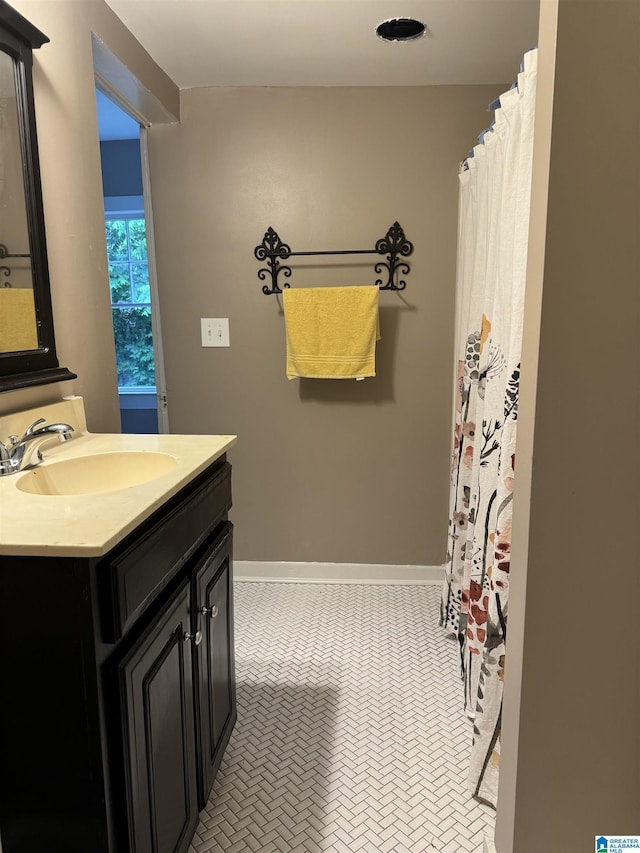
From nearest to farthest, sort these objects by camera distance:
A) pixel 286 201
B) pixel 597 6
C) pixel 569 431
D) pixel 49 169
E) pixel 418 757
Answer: pixel 597 6 → pixel 569 431 → pixel 49 169 → pixel 418 757 → pixel 286 201

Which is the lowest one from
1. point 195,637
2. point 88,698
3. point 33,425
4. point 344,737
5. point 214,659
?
point 344,737

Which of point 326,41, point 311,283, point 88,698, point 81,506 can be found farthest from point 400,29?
point 88,698

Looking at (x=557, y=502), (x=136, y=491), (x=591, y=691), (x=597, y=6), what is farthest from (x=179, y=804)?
(x=597, y=6)

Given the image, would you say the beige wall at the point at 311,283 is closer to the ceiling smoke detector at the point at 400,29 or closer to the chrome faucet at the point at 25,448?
the ceiling smoke detector at the point at 400,29

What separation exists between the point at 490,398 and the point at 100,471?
1049 mm

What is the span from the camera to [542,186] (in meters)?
1.00

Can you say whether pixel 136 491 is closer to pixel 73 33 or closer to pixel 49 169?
pixel 49 169

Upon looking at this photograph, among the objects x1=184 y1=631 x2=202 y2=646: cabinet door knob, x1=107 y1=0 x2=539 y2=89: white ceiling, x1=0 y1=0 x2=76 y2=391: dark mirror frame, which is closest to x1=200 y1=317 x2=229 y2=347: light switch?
x1=107 y1=0 x2=539 y2=89: white ceiling

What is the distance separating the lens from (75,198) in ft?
5.28

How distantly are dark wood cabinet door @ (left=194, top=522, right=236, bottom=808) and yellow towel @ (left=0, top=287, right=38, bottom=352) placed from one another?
677 mm

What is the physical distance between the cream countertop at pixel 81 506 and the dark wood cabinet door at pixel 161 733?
227mm

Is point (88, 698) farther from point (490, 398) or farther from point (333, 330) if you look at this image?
point (333, 330)

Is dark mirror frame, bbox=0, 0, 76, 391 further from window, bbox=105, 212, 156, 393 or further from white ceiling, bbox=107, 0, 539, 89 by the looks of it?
window, bbox=105, 212, 156, 393

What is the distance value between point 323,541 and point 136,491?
1.75 meters
